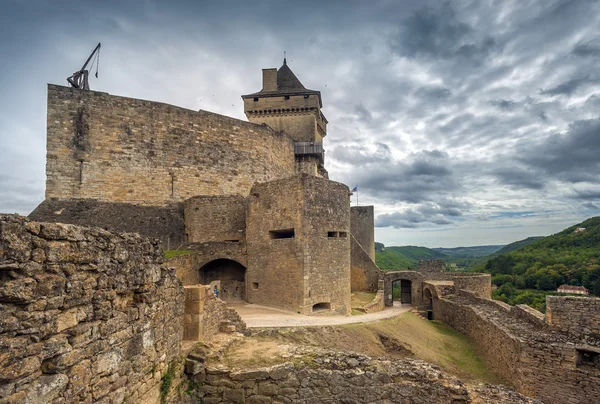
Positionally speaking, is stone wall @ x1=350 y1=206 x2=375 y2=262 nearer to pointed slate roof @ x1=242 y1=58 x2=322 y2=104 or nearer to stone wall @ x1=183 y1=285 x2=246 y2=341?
pointed slate roof @ x1=242 y1=58 x2=322 y2=104

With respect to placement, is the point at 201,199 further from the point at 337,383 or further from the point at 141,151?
the point at 337,383

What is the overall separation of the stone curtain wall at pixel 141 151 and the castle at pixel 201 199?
45 mm

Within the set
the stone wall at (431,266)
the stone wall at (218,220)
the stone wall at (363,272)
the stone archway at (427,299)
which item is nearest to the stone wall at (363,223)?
the stone wall at (431,266)

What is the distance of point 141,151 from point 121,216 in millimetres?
3366

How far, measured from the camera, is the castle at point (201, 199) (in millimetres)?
14414

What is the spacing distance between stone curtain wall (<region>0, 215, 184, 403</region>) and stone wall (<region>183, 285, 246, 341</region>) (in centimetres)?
146

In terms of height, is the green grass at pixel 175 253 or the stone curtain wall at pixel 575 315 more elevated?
the green grass at pixel 175 253

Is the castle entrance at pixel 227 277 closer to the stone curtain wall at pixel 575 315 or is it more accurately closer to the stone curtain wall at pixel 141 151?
the stone curtain wall at pixel 141 151

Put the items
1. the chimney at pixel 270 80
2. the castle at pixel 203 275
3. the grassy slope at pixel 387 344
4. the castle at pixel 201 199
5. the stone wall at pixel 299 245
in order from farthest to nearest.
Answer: the chimney at pixel 270 80, the castle at pixel 201 199, the stone wall at pixel 299 245, the grassy slope at pixel 387 344, the castle at pixel 203 275

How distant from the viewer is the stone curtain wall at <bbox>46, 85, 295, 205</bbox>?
15.9 meters

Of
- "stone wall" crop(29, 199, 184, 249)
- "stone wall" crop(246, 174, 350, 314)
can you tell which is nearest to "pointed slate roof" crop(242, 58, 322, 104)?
"stone wall" crop(29, 199, 184, 249)

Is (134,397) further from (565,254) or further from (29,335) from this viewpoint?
(565,254)

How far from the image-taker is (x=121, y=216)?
16547mm

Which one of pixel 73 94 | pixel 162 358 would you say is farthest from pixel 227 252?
pixel 162 358
